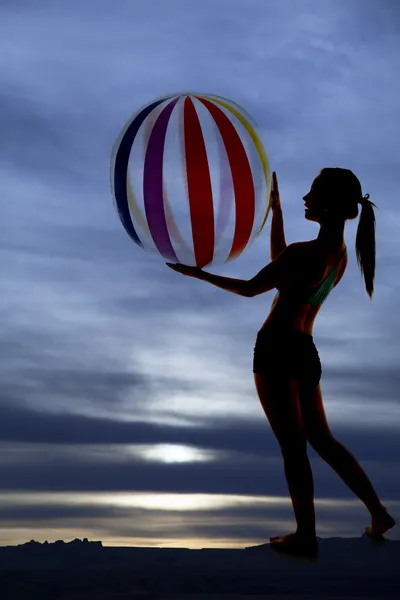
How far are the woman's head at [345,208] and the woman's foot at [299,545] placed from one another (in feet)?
7.11

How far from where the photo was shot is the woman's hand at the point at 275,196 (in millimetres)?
8367

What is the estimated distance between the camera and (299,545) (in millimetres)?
7934

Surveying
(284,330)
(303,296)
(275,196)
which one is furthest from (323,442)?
(275,196)

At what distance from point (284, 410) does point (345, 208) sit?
6.02 ft

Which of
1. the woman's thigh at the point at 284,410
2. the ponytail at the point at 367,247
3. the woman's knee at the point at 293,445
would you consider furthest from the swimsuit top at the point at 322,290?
the woman's knee at the point at 293,445

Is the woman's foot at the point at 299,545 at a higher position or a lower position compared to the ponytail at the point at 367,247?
lower

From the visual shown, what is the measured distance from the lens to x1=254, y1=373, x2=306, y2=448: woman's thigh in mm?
7973

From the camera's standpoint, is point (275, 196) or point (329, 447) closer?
point (329, 447)

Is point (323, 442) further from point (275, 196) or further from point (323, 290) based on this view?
point (275, 196)

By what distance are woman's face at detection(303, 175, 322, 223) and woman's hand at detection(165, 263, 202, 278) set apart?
111 cm

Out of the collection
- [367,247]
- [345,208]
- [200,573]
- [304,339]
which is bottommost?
[200,573]

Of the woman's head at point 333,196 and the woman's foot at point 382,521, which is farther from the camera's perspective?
the woman's foot at point 382,521

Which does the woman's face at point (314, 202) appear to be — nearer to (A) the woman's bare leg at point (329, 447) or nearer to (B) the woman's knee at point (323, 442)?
(A) the woman's bare leg at point (329, 447)

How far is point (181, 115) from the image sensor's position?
8.18 metres
